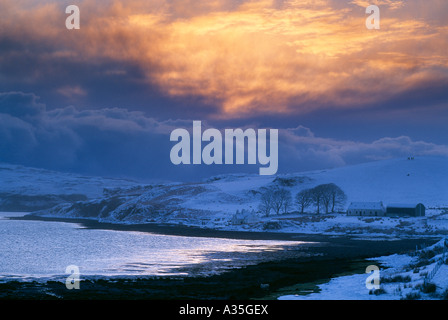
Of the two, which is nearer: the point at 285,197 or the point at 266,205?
the point at 266,205

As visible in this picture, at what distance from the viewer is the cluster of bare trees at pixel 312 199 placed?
170000 millimetres

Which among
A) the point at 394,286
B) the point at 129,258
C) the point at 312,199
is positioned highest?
the point at 312,199

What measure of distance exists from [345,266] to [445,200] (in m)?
145

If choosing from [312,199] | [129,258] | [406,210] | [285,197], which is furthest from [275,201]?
[129,258]

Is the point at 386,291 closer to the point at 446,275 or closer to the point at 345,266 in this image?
the point at 446,275

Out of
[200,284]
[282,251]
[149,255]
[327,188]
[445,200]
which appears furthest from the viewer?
[445,200]

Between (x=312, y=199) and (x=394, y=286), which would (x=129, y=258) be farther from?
(x=312, y=199)

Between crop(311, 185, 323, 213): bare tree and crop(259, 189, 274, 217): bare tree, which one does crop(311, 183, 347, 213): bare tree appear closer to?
crop(311, 185, 323, 213): bare tree

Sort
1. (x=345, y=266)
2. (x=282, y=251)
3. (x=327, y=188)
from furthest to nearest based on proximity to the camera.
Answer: (x=327, y=188) < (x=282, y=251) < (x=345, y=266)

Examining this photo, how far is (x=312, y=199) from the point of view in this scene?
17300cm

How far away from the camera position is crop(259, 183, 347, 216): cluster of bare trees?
17000 cm

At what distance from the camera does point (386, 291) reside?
39.1m
